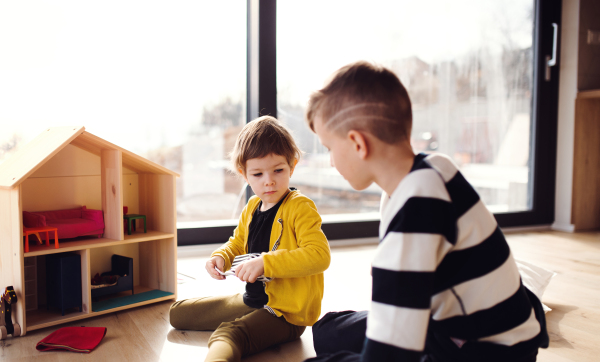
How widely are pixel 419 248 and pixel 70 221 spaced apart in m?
0.97

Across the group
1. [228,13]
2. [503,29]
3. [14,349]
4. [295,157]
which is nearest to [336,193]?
[228,13]

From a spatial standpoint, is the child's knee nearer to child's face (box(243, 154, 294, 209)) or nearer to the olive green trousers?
the olive green trousers

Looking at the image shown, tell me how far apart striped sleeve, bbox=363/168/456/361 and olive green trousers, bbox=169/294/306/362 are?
416 mm

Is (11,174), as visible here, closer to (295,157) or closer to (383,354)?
(295,157)

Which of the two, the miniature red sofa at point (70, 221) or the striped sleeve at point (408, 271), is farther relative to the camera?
the miniature red sofa at point (70, 221)

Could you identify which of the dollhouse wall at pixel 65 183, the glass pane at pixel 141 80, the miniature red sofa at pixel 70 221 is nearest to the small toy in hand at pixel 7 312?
the miniature red sofa at pixel 70 221

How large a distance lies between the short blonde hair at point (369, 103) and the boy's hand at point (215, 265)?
550 millimetres

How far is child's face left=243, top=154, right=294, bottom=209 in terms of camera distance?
1032 millimetres

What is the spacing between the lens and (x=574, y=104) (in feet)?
8.52

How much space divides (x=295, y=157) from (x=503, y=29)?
2056 millimetres

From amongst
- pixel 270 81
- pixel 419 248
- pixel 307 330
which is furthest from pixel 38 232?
pixel 270 81

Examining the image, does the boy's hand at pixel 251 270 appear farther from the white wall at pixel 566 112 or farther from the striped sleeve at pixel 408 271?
the white wall at pixel 566 112

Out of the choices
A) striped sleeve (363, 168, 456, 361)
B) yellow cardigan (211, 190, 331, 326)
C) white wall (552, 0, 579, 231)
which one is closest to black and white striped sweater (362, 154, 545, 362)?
striped sleeve (363, 168, 456, 361)

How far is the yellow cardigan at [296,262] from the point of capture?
3.10 feet
